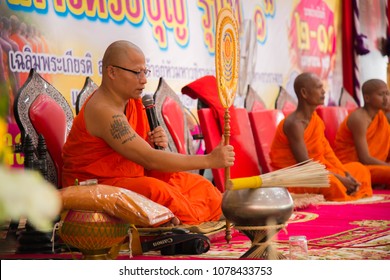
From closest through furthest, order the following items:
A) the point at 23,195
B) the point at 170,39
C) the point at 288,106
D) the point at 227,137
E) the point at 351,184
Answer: the point at 23,195 < the point at 227,137 < the point at 351,184 < the point at 170,39 < the point at 288,106

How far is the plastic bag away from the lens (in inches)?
110

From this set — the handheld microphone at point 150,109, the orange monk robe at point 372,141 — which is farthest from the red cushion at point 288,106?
the handheld microphone at point 150,109

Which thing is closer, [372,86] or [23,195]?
[23,195]

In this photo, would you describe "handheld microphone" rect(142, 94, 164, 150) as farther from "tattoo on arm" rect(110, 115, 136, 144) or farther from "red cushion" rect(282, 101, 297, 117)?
"red cushion" rect(282, 101, 297, 117)

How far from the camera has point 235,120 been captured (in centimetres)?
577

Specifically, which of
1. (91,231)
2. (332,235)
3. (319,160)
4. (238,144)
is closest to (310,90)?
(319,160)

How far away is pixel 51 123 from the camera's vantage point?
12.9ft

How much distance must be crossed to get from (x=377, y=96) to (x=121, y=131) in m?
3.96

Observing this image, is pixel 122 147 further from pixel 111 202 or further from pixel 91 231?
pixel 91 231

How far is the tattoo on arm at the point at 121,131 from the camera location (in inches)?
141

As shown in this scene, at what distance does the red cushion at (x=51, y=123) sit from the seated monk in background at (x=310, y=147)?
2445 mm

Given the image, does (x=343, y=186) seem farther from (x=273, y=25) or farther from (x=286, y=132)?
(x=273, y=25)

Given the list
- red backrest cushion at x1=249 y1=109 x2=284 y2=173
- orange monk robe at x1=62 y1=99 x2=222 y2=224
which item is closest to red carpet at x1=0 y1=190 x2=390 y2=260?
orange monk robe at x1=62 y1=99 x2=222 y2=224

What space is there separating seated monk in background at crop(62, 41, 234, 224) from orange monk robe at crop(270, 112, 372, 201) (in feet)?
6.96
